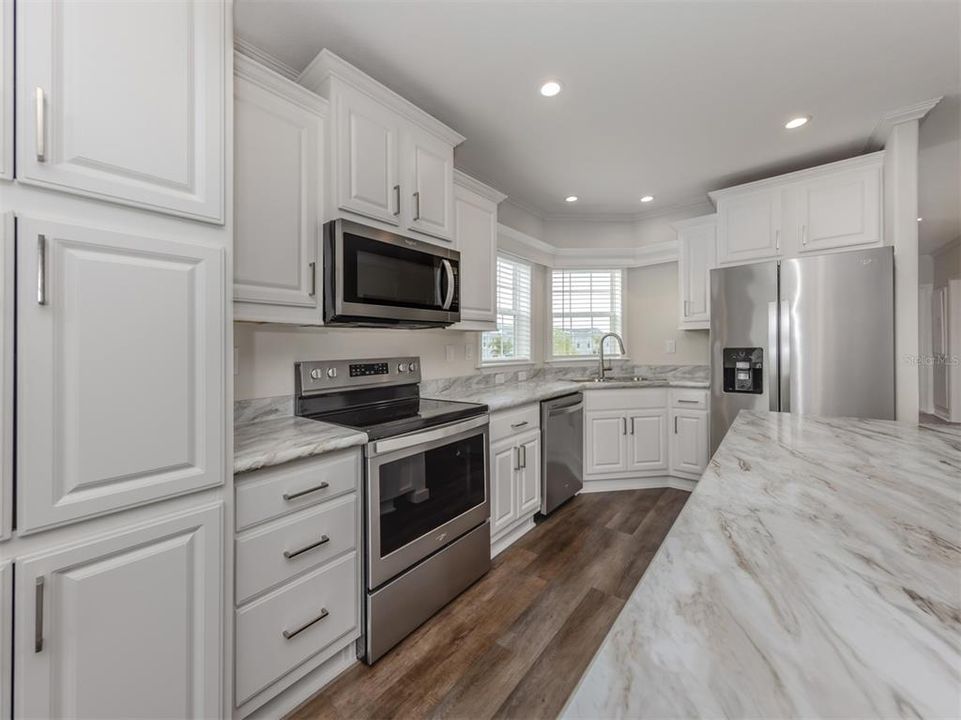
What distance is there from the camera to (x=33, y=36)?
0.90 meters

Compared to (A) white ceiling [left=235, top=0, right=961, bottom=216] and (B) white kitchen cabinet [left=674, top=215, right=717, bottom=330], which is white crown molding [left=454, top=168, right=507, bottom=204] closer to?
(A) white ceiling [left=235, top=0, right=961, bottom=216]

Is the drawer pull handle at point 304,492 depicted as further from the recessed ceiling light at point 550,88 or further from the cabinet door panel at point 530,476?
the recessed ceiling light at point 550,88

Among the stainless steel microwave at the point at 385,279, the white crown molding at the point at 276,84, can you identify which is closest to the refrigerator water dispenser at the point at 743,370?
the stainless steel microwave at the point at 385,279

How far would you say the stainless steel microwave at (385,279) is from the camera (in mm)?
1758

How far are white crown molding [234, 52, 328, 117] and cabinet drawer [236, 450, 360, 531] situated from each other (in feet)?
4.73

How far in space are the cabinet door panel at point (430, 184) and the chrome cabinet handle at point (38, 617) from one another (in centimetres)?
181

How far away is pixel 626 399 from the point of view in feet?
11.2

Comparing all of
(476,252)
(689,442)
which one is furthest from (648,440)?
(476,252)

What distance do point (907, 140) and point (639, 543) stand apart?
287 cm

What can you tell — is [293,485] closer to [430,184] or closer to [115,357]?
[115,357]

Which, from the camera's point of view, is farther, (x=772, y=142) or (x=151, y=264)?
(x=772, y=142)

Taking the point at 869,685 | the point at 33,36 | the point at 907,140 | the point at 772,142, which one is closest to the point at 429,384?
the point at 33,36

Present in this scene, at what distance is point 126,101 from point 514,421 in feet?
6.99

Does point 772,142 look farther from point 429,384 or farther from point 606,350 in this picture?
point 429,384
